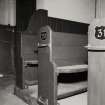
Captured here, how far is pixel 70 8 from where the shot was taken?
14.2 feet

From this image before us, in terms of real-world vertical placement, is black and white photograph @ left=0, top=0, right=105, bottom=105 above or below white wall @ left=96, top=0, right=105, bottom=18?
below

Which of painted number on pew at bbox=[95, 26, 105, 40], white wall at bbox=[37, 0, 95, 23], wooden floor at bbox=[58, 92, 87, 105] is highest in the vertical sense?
white wall at bbox=[37, 0, 95, 23]

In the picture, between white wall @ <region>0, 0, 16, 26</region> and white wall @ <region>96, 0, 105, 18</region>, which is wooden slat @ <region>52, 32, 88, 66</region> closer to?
white wall @ <region>96, 0, 105, 18</region>

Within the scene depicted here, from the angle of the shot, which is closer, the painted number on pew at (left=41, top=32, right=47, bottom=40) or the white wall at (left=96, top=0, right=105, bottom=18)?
the painted number on pew at (left=41, top=32, right=47, bottom=40)

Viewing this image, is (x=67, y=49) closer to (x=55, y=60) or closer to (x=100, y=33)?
(x=55, y=60)

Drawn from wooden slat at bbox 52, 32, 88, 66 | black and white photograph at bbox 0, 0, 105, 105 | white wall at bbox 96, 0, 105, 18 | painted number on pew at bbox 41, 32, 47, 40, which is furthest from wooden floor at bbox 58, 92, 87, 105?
white wall at bbox 96, 0, 105, 18

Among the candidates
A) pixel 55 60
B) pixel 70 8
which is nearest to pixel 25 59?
pixel 55 60

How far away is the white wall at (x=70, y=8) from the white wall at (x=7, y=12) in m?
1.35

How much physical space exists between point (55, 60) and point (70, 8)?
8.61ft

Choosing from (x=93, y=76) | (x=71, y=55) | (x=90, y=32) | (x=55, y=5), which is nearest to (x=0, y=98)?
(x=71, y=55)

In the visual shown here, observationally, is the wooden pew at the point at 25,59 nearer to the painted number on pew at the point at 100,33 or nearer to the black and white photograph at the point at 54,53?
the black and white photograph at the point at 54,53

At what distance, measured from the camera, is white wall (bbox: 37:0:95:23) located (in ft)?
12.9

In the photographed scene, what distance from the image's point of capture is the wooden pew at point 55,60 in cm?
197

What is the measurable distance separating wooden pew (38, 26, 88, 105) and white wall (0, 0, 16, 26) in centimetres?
298
